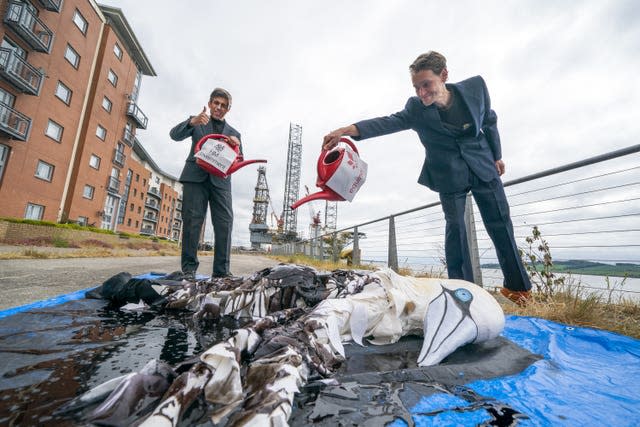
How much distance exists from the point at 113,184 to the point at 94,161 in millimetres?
2611

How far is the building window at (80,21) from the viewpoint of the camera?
12572 mm

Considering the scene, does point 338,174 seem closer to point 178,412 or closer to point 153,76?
point 178,412

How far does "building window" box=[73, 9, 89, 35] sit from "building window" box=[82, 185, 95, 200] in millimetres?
7919

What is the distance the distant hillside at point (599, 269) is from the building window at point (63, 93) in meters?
18.1

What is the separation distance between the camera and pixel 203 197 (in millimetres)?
2510

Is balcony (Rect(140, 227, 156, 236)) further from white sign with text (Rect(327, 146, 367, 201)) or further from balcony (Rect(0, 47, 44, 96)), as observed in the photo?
white sign with text (Rect(327, 146, 367, 201))

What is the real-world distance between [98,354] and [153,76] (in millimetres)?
25223

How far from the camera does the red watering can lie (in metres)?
2.26

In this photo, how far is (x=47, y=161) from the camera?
11.7 meters

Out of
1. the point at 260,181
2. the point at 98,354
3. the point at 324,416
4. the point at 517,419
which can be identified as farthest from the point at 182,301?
the point at 260,181

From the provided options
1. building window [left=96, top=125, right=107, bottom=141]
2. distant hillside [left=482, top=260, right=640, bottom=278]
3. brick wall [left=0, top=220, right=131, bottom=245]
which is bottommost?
distant hillside [left=482, top=260, right=640, bottom=278]

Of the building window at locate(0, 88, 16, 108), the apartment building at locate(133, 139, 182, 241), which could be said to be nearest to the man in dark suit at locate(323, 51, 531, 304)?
the building window at locate(0, 88, 16, 108)

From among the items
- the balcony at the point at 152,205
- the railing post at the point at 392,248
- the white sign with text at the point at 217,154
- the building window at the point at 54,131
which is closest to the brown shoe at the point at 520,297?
the white sign with text at the point at 217,154

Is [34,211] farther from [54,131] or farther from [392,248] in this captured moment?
[392,248]
